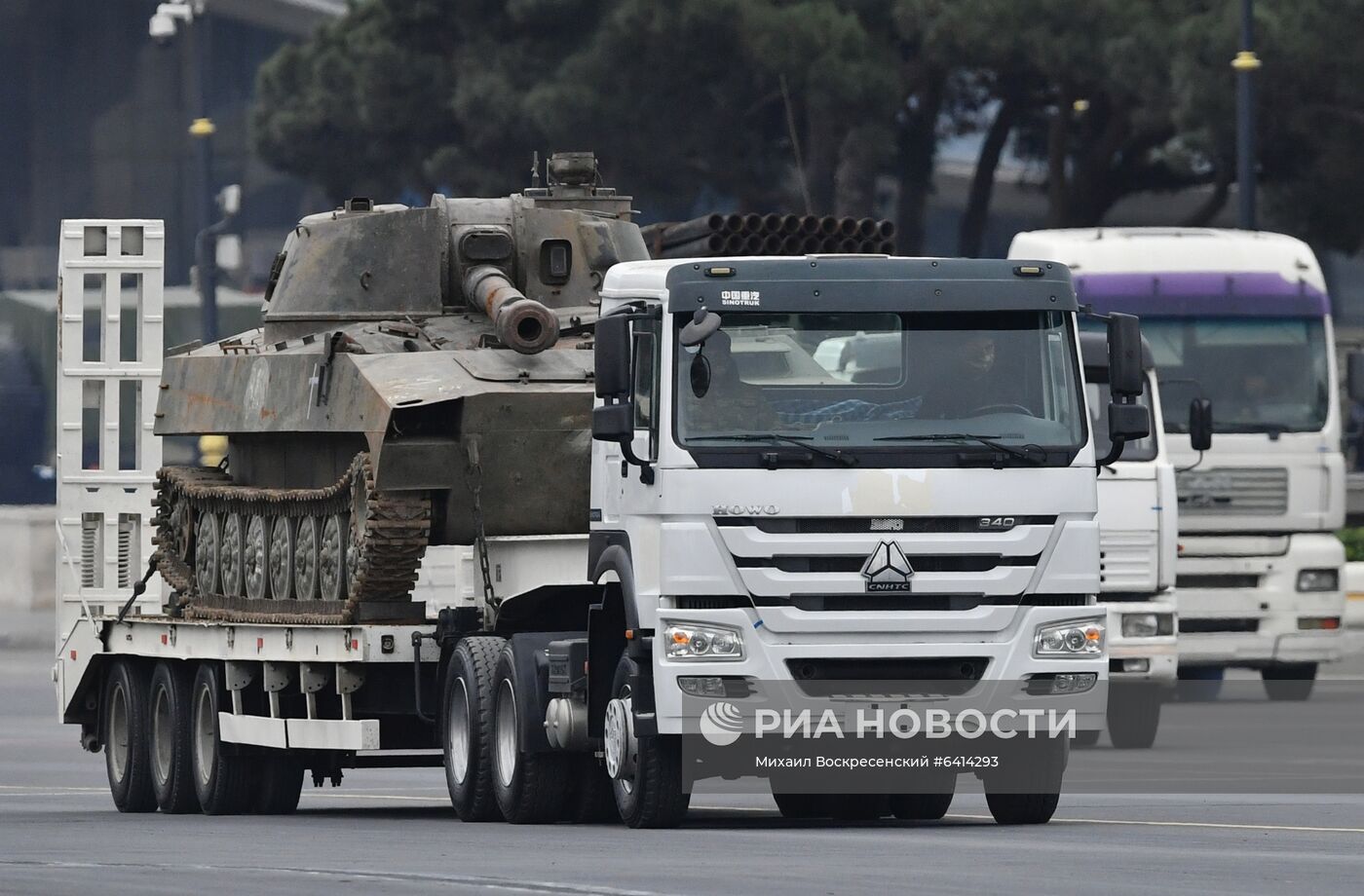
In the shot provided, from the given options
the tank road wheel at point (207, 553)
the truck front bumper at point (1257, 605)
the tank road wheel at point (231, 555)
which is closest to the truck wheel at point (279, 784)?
the tank road wheel at point (231, 555)

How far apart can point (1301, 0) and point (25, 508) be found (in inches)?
644

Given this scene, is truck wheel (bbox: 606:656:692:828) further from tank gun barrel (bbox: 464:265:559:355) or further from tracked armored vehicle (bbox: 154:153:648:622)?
tank gun barrel (bbox: 464:265:559:355)

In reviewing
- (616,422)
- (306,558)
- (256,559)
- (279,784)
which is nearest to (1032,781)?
(616,422)

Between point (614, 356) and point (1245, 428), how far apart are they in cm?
1159

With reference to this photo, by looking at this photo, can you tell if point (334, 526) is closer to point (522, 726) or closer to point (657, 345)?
point (522, 726)

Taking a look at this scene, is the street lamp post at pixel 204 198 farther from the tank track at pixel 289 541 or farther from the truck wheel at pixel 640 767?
the truck wheel at pixel 640 767

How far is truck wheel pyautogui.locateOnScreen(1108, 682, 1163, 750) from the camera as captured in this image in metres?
23.4

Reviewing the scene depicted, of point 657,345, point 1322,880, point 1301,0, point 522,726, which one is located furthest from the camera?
point 1301,0

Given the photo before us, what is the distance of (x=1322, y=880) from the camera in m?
12.1

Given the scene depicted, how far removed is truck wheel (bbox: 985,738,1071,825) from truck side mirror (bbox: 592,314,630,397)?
247cm

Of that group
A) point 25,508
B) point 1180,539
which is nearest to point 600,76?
point 25,508

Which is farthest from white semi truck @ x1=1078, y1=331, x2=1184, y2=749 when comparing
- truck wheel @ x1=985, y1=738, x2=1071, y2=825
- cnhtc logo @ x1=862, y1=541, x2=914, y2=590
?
cnhtc logo @ x1=862, y1=541, x2=914, y2=590

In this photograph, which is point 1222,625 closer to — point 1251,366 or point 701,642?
point 1251,366

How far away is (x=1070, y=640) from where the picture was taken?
15023 millimetres
